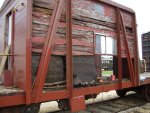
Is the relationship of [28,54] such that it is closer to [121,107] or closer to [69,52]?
[69,52]

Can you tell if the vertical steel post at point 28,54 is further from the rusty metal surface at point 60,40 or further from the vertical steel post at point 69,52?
the vertical steel post at point 69,52

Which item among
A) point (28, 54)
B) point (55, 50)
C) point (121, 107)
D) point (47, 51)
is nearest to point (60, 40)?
point (55, 50)

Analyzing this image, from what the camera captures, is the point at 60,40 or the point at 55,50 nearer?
the point at 55,50

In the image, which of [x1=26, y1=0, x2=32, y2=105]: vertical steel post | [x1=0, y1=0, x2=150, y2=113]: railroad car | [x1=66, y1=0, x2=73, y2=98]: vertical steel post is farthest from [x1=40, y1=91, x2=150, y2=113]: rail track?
[x1=26, y1=0, x2=32, y2=105]: vertical steel post

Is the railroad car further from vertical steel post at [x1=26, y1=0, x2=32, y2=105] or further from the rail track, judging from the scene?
the rail track

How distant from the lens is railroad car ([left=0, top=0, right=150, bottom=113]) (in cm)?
486

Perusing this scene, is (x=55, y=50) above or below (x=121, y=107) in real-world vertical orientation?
above

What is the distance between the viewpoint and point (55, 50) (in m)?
5.38

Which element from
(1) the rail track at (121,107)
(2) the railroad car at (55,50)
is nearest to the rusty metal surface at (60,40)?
(2) the railroad car at (55,50)

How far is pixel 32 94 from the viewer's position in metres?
4.78

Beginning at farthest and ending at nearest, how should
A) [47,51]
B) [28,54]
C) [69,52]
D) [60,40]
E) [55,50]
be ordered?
1. [69,52]
2. [60,40]
3. [55,50]
4. [47,51]
5. [28,54]

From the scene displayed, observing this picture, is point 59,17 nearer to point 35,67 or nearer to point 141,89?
point 35,67

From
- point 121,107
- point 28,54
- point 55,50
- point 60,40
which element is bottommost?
point 121,107

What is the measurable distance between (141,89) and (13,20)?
6.14m
